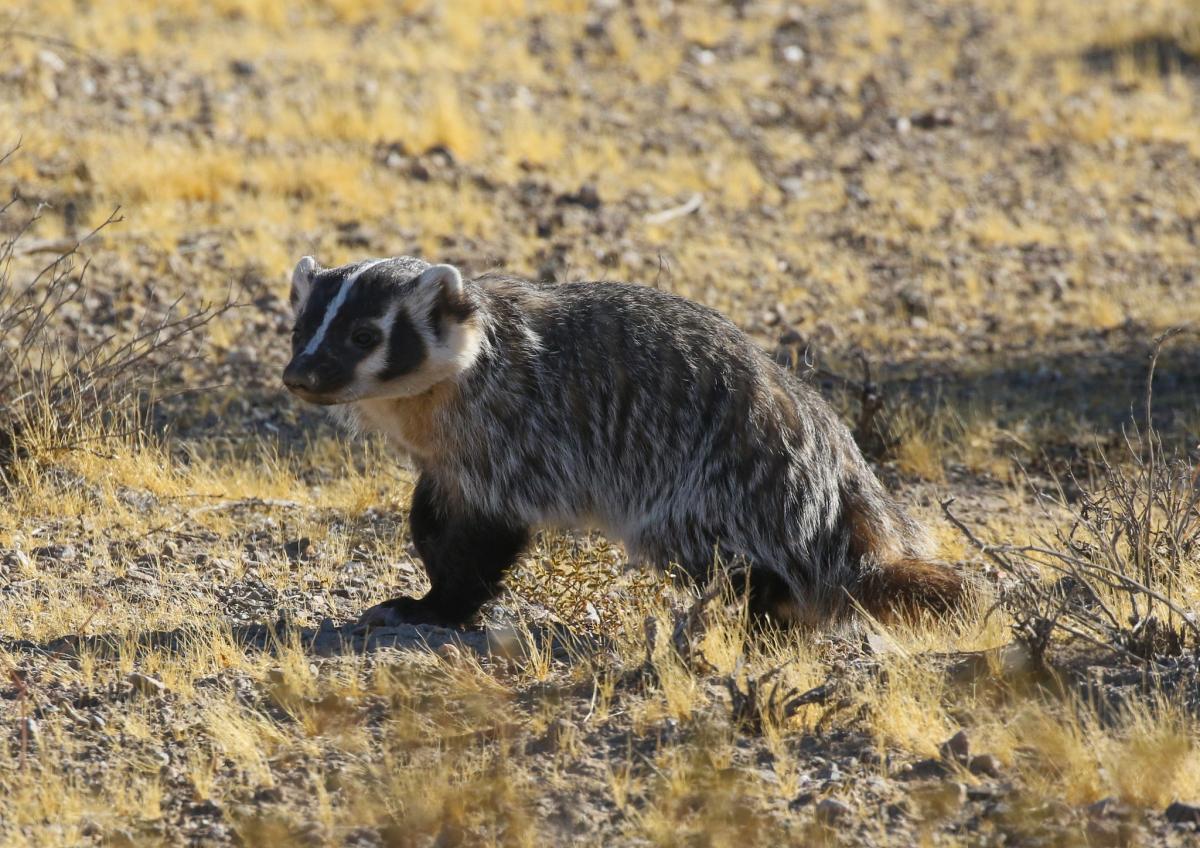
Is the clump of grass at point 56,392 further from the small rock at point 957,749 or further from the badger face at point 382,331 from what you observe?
the small rock at point 957,749

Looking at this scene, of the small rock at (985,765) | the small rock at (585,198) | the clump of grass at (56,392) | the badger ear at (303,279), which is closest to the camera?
the small rock at (985,765)

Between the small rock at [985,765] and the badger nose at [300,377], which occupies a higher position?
the badger nose at [300,377]

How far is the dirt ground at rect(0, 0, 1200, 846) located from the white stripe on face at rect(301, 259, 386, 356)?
1.16 m

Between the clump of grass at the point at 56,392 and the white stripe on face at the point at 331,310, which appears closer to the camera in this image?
the white stripe on face at the point at 331,310

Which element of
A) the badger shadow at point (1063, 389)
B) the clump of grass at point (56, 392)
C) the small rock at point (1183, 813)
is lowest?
the badger shadow at point (1063, 389)

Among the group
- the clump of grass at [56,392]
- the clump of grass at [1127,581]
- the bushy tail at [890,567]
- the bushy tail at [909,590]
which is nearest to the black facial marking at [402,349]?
the clump of grass at [56,392]

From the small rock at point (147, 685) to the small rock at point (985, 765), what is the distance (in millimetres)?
2826

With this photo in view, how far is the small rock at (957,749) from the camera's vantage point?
4934 mm

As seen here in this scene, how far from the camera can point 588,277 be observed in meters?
11.6

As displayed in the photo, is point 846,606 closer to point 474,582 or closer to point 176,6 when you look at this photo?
point 474,582

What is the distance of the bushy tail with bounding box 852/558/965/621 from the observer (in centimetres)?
597

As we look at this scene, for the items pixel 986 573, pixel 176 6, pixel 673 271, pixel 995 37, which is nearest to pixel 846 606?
pixel 986 573

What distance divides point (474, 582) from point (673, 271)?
20.4 feet

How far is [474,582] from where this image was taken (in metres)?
6.15
